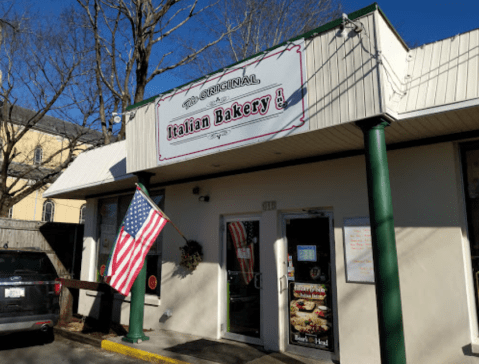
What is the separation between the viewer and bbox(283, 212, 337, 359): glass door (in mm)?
6047

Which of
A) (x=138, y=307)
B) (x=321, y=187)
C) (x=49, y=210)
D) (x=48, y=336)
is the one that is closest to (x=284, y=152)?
(x=321, y=187)

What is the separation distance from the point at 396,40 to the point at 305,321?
4.43m

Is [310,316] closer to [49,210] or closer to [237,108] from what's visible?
[237,108]

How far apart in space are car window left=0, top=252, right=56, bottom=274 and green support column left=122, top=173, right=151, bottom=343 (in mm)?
1633

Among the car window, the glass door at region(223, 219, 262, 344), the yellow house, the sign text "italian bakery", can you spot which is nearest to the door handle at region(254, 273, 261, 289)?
the glass door at region(223, 219, 262, 344)

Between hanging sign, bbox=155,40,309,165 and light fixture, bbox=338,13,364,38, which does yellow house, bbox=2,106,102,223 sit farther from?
light fixture, bbox=338,13,364,38

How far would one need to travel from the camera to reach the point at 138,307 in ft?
24.1

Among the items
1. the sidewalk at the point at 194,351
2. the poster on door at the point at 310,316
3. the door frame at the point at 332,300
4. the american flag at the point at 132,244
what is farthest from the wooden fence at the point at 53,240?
the poster on door at the point at 310,316

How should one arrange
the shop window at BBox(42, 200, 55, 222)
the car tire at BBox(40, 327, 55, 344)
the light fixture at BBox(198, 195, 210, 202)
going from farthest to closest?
the shop window at BBox(42, 200, 55, 222) → the light fixture at BBox(198, 195, 210, 202) → the car tire at BBox(40, 327, 55, 344)

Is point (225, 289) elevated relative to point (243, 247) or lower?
lower

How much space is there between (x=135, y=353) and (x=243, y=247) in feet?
8.65

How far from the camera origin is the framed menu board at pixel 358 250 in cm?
559

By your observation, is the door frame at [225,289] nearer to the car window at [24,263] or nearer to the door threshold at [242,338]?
the door threshold at [242,338]

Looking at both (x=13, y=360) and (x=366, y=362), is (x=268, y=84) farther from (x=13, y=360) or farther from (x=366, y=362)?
(x=13, y=360)
